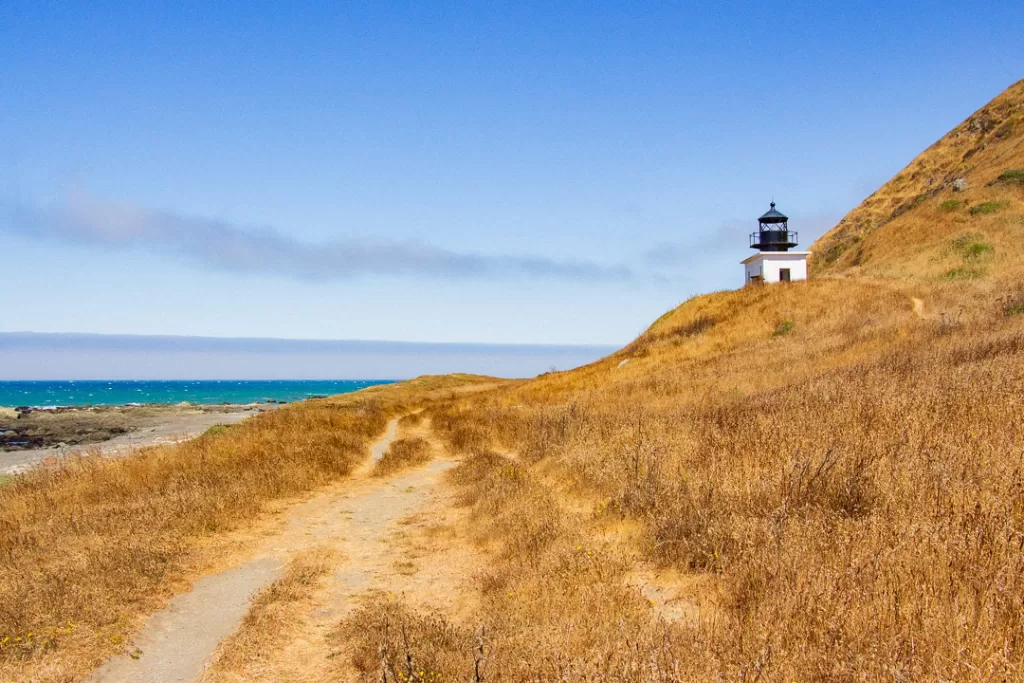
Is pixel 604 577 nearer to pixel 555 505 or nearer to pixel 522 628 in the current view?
pixel 522 628

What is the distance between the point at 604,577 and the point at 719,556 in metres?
1.17

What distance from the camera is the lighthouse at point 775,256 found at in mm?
45906

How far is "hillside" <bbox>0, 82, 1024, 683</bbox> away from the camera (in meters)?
4.47

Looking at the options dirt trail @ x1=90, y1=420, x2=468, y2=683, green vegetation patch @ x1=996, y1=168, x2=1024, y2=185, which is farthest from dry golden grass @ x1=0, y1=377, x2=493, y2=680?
green vegetation patch @ x1=996, y1=168, x2=1024, y2=185

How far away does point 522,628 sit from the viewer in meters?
5.29

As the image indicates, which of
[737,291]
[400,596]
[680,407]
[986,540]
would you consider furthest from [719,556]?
[737,291]

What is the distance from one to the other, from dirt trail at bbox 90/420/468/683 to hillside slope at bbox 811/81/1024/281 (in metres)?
38.4

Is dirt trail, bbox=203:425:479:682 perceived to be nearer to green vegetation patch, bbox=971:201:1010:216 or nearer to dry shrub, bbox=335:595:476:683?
dry shrub, bbox=335:595:476:683

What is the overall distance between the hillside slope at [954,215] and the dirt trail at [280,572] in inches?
1513

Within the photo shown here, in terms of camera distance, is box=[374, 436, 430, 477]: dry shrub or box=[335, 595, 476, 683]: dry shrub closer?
box=[335, 595, 476, 683]: dry shrub

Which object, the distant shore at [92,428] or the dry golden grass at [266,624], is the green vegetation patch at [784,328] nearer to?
the dry golden grass at [266,624]

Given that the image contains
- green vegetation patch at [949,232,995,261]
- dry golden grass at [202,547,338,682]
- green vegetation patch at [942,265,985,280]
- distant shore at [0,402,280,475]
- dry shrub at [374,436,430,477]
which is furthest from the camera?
green vegetation patch at [949,232,995,261]

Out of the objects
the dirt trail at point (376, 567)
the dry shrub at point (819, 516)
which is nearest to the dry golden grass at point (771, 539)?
the dry shrub at point (819, 516)

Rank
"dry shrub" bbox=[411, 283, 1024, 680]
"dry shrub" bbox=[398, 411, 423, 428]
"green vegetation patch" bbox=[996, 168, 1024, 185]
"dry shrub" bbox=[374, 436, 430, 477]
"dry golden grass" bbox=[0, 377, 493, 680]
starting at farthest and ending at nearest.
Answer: "green vegetation patch" bbox=[996, 168, 1024, 185] → "dry shrub" bbox=[398, 411, 423, 428] → "dry shrub" bbox=[374, 436, 430, 477] → "dry golden grass" bbox=[0, 377, 493, 680] → "dry shrub" bbox=[411, 283, 1024, 680]
